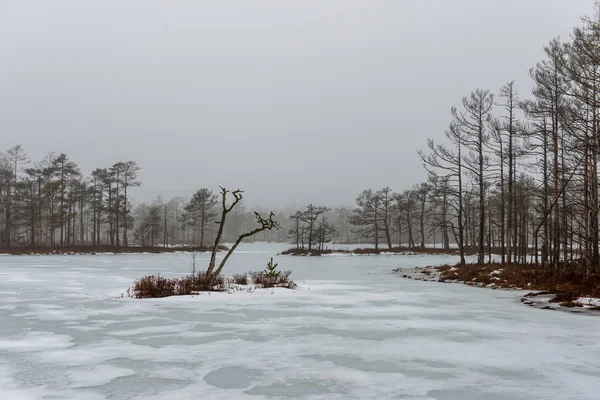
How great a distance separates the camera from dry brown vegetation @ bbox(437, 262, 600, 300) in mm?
12820

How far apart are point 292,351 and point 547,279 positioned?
14.7 m

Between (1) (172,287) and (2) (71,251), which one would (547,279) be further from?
(2) (71,251)

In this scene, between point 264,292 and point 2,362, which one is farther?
point 264,292

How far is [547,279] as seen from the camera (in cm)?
1648

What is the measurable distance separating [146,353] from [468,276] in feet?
60.4

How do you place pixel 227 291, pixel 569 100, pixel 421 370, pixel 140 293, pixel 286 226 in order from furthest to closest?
pixel 286 226, pixel 569 100, pixel 227 291, pixel 140 293, pixel 421 370

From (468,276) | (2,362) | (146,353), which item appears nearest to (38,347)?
(2,362)

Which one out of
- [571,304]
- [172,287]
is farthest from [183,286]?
[571,304]

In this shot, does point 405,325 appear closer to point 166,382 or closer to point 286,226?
point 166,382

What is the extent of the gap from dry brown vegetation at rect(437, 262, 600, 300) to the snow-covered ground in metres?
3.28

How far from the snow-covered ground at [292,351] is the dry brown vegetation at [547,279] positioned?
3.28m

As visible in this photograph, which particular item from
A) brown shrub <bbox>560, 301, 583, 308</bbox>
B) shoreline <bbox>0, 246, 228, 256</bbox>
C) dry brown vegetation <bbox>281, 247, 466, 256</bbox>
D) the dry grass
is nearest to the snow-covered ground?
brown shrub <bbox>560, 301, 583, 308</bbox>

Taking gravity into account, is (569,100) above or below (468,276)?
above

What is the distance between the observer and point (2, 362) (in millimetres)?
5629
